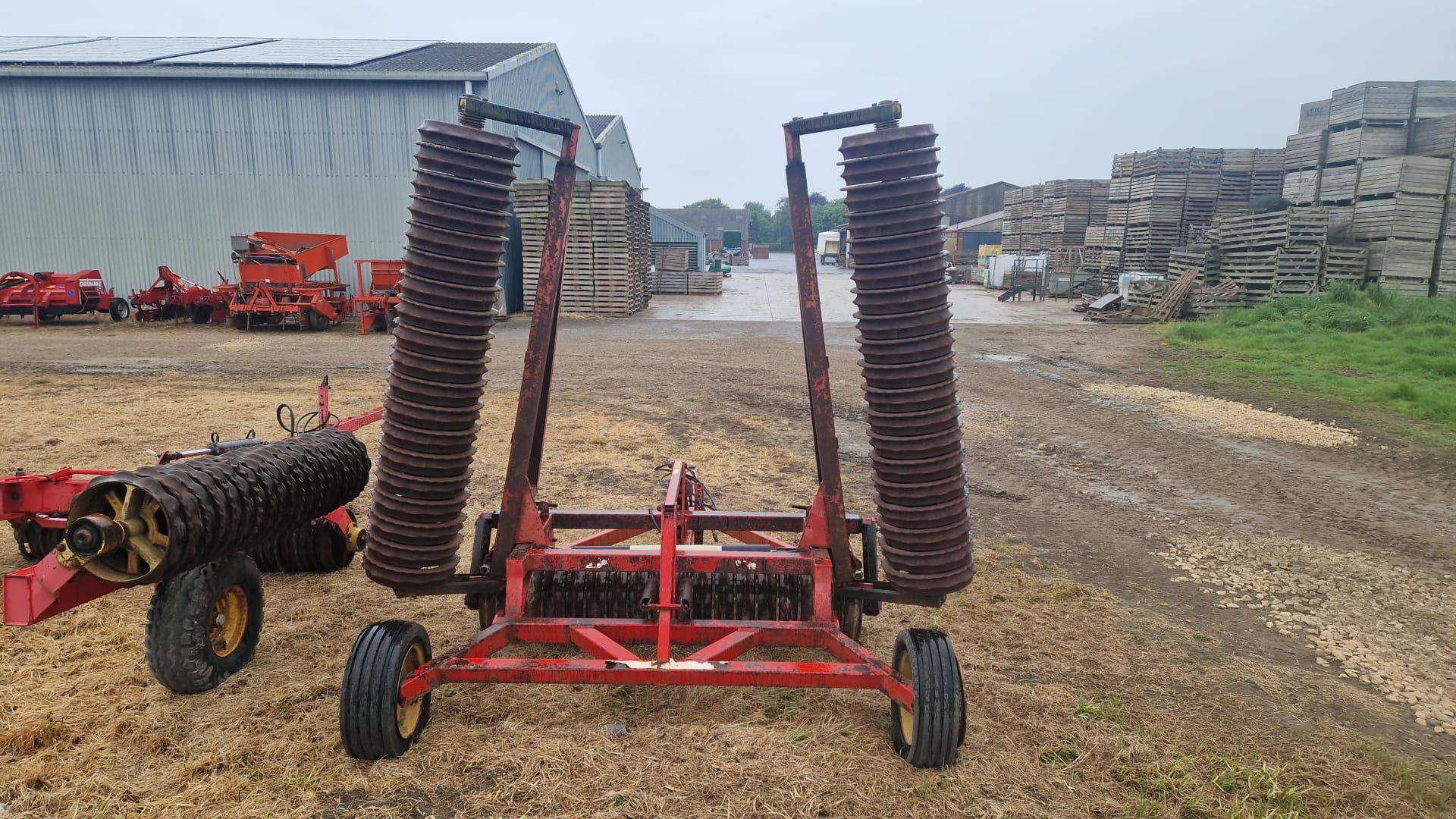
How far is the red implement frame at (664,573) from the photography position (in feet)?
10.1

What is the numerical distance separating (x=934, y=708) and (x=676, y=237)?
38.3 m

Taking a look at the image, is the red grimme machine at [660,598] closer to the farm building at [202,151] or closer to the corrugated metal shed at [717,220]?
the farm building at [202,151]

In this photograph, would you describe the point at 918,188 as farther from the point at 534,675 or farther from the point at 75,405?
the point at 75,405

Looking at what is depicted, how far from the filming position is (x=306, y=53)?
896 inches

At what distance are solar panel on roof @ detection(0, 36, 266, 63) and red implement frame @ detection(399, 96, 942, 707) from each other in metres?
23.5

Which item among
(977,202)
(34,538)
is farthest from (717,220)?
(34,538)

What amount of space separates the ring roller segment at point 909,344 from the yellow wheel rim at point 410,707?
1.92 m

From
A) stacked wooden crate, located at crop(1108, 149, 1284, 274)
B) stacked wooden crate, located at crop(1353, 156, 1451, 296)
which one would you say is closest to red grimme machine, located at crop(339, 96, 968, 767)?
stacked wooden crate, located at crop(1353, 156, 1451, 296)

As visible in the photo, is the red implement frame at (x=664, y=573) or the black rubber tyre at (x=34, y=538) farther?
the black rubber tyre at (x=34, y=538)

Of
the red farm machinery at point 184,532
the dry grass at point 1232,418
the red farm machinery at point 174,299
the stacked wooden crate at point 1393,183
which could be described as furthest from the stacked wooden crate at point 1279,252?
the red farm machinery at point 174,299

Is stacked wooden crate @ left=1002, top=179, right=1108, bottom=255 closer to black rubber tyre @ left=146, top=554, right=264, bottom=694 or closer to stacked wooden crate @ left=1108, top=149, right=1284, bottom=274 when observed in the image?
stacked wooden crate @ left=1108, top=149, right=1284, bottom=274

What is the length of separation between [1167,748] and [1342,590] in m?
2.67

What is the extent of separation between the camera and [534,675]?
308 centimetres

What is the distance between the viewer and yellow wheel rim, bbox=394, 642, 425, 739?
309 centimetres
